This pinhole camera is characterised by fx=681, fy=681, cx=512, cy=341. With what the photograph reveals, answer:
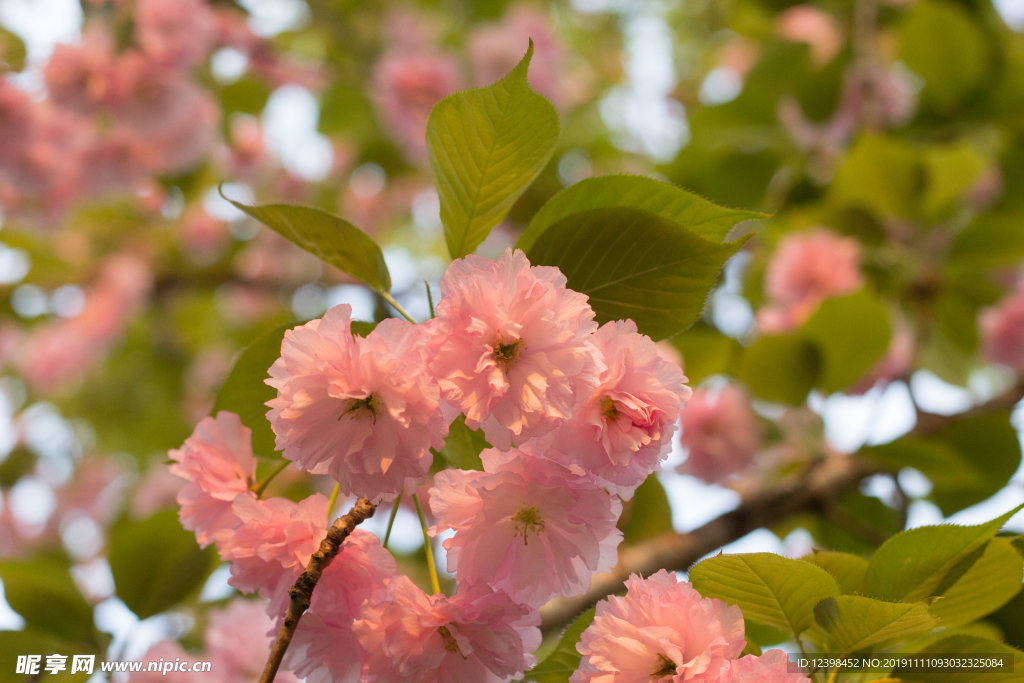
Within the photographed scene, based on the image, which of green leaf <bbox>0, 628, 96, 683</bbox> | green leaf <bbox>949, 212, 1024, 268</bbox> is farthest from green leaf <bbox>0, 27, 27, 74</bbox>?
green leaf <bbox>949, 212, 1024, 268</bbox>

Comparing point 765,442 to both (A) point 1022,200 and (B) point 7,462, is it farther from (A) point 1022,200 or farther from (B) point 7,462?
(B) point 7,462

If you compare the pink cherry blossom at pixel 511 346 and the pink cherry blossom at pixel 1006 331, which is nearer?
the pink cherry blossom at pixel 511 346

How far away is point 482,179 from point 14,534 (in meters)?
3.94

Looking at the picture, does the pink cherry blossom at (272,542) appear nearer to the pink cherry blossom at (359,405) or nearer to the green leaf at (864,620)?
the pink cherry blossom at (359,405)

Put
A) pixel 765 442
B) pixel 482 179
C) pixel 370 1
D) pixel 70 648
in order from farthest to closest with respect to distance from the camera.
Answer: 1. pixel 370 1
2. pixel 765 442
3. pixel 70 648
4. pixel 482 179

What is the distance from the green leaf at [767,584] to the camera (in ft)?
1.77

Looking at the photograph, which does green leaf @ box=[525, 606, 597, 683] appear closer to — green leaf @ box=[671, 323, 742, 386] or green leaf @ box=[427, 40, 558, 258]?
green leaf @ box=[427, 40, 558, 258]

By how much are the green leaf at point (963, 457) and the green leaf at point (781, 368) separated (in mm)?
155

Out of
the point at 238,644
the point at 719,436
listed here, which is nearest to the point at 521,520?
the point at 238,644

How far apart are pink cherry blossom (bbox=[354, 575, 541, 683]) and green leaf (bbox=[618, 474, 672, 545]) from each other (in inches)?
26.2

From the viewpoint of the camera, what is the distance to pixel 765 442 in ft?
5.16

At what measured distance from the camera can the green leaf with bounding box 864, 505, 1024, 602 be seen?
1.82ft

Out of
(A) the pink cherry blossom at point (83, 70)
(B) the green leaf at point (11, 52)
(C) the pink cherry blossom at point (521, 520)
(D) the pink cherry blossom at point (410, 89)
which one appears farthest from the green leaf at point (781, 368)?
(B) the green leaf at point (11, 52)

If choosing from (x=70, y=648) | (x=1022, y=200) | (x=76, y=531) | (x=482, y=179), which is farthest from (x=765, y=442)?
(x=76, y=531)
